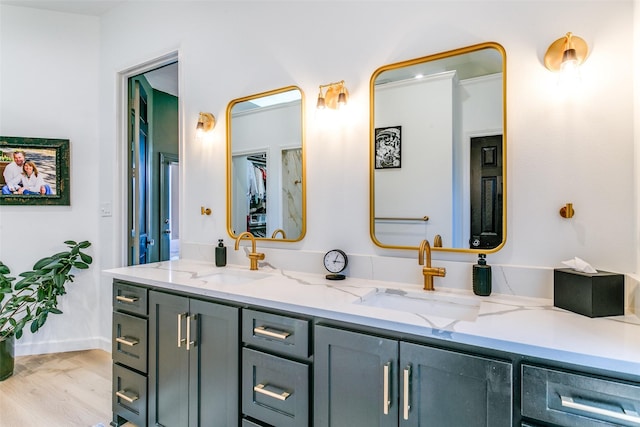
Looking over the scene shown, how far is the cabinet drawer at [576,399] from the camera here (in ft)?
2.74

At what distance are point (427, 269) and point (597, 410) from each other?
29.3 inches

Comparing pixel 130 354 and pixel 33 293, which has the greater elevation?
pixel 33 293

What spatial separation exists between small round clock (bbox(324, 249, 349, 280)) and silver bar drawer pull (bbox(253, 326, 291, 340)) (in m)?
0.48

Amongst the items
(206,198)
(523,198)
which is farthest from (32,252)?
(523,198)

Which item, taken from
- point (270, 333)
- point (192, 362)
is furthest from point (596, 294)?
point (192, 362)

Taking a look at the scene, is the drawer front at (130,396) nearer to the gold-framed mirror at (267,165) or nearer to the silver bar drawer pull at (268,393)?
the silver bar drawer pull at (268,393)

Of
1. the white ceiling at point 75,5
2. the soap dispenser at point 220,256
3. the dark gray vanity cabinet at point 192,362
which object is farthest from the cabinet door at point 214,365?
the white ceiling at point 75,5

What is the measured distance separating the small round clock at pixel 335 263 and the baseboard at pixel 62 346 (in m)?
2.29

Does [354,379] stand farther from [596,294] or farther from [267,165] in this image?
[267,165]

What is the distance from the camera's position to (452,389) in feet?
3.34

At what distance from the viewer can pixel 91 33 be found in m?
3.02

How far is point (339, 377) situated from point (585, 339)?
2.44 feet

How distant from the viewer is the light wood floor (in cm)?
201

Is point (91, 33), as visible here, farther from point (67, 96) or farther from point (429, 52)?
point (429, 52)
